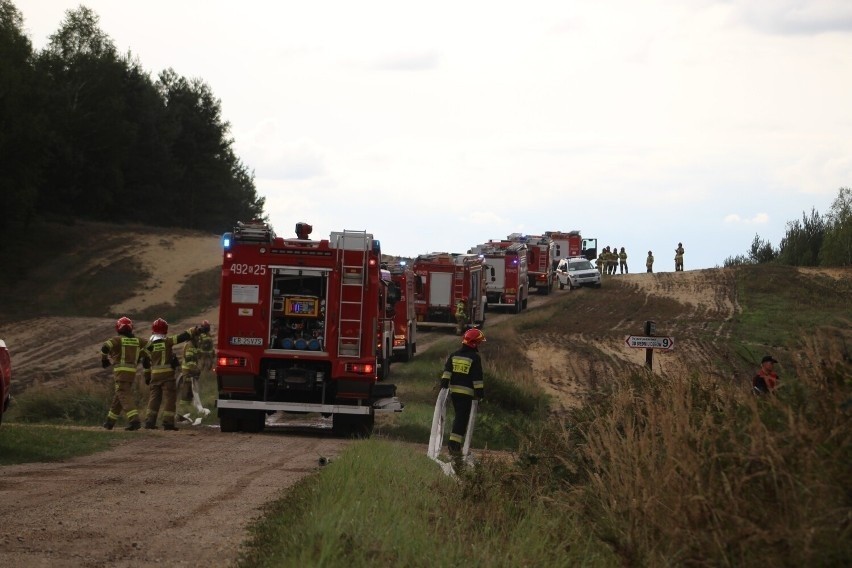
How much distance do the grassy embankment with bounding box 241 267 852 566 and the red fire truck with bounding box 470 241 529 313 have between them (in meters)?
40.3

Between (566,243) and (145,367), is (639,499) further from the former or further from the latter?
(566,243)

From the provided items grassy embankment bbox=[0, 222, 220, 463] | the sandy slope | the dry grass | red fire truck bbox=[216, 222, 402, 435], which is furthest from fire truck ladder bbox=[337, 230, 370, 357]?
the sandy slope

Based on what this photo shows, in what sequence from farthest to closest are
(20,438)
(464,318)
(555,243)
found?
(555,243) → (464,318) → (20,438)

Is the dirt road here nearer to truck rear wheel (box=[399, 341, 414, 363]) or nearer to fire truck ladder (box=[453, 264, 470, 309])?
truck rear wheel (box=[399, 341, 414, 363])

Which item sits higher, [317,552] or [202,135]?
[202,135]

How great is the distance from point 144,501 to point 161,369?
9490 millimetres

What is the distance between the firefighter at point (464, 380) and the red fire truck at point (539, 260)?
44.4 m

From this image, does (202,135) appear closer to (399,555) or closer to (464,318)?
(464,318)

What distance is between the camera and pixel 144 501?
11.2 metres

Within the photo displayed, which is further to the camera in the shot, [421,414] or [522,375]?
[522,375]

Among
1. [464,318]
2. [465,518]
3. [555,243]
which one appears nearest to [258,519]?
[465,518]

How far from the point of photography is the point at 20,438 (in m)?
16.7

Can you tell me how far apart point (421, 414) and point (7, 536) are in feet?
55.7

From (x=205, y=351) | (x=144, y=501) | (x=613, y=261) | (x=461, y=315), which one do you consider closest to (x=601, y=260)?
(x=613, y=261)
